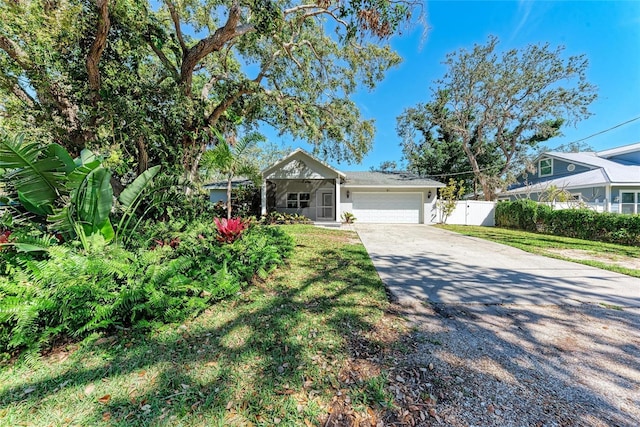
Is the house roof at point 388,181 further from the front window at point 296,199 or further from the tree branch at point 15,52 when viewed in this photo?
the tree branch at point 15,52

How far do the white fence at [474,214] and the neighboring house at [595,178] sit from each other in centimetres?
315

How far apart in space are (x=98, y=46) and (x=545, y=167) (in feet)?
95.9

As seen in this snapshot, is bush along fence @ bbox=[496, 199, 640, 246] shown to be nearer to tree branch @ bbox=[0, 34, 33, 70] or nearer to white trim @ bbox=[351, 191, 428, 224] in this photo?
white trim @ bbox=[351, 191, 428, 224]

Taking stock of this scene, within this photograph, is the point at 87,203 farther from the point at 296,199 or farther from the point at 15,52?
the point at 296,199

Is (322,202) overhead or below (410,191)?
below

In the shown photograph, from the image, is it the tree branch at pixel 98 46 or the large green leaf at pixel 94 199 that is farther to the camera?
the tree branch at pixel 98 46

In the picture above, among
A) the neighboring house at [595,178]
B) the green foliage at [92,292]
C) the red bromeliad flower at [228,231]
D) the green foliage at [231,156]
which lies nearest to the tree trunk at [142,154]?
the green foliage at [231,156]

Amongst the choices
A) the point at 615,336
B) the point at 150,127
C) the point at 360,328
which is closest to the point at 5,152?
the point at 150,127

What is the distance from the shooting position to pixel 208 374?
2131mm

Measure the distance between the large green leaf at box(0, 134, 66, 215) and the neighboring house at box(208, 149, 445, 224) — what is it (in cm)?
1197

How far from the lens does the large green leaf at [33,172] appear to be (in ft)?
10.8

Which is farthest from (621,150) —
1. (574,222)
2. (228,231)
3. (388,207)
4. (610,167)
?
(228,231)

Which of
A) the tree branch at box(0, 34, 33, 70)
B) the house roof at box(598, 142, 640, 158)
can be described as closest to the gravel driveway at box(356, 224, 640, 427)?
the tree branch at box(0, 34, 33, 70)

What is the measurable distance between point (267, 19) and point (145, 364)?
7.29 m
